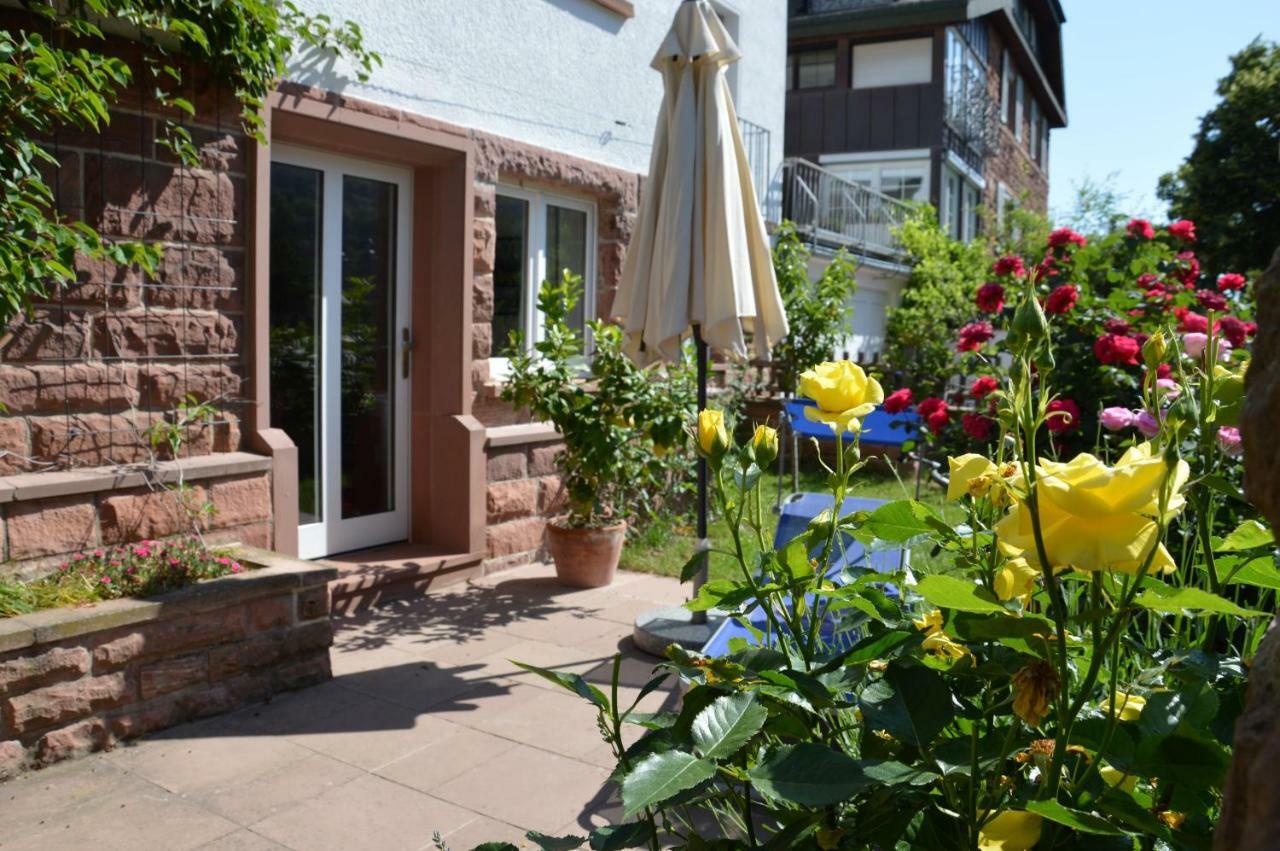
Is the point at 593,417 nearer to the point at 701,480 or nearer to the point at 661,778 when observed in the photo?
the point at 701,480

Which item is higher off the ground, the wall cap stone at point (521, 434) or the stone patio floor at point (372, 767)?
the wall cap stone at point (521, 434)

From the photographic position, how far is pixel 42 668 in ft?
11.4

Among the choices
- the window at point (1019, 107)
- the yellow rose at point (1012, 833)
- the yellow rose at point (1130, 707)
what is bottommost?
the yellow rose at point (1012, 833)

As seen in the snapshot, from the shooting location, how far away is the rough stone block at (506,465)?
641 centimetres

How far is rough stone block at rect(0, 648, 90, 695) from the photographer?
3381 millimetres

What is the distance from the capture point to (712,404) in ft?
25.1

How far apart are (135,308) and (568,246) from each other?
3217 millimetres

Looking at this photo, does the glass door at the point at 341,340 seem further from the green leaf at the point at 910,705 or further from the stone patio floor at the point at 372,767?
the green leaf at the point at 910,705

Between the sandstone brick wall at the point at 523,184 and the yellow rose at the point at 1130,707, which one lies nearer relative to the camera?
the yellow rose at the point at 1130,707

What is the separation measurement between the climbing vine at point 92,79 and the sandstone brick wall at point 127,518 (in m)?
0.80

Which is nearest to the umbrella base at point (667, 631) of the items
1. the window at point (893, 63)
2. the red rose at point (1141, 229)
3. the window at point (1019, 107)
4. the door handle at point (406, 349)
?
the door handle at point (406, 349)

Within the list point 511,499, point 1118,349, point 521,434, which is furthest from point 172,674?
point 1118,349

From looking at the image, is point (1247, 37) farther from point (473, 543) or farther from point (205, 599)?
point (205, 599)

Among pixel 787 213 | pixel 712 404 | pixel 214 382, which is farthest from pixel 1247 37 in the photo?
pixel 214 382
